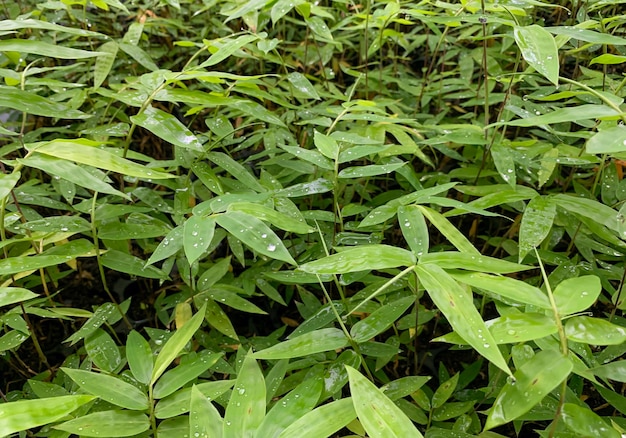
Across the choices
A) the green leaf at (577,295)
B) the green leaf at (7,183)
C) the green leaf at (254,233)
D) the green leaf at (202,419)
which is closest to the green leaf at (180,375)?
the green leaf at (202,419)

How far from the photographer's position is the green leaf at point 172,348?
0.67 meters

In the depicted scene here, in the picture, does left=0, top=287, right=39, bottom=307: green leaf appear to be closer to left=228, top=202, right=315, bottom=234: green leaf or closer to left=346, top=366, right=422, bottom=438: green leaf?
left=228, top=202, right=315, bottom=234: green leaf

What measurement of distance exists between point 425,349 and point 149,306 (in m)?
0.72

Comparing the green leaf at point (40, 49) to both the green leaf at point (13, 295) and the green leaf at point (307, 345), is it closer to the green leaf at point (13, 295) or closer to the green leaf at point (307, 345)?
the green leaf at point (13, 295)

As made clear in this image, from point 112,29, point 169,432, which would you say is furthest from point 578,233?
point 112,29

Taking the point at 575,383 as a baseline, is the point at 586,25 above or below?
above

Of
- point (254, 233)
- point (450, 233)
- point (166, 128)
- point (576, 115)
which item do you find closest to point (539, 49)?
point (576, 115)

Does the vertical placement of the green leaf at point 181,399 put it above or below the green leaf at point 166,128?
below

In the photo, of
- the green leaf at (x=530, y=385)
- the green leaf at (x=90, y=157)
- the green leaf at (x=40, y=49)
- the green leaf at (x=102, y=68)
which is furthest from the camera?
the green leaf at (x=102, y=68)

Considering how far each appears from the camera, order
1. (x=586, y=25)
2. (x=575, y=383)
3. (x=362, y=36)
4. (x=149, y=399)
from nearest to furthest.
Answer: (x=149, y=399), (x=575, y=383), (x=586, y=25), (x=362, y=36)

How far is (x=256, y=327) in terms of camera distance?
46.7 inches

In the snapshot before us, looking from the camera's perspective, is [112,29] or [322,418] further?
[112,29]

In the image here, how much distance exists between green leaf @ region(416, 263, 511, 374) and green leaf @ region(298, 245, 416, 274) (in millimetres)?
33

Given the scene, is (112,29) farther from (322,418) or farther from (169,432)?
(322,418)
